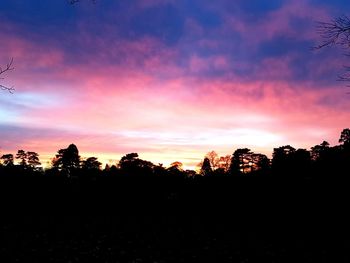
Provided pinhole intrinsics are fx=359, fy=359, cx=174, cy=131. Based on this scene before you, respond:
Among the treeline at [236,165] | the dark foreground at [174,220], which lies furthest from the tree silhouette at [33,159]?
the dark foreground at [174,220]

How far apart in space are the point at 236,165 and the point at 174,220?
146 feet

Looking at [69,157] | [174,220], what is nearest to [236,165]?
[69,157]

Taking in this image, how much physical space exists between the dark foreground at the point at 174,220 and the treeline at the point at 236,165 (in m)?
1.95

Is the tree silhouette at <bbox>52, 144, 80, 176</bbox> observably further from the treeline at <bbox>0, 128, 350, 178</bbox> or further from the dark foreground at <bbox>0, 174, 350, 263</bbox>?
the dark foreground at <bbox>0, 174, 350, 263</bbox>

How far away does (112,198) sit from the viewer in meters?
25.3

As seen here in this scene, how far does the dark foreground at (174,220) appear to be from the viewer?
1177 cm

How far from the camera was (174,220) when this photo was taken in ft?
65.9

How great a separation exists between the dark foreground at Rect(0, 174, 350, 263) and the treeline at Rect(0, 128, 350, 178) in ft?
6.40

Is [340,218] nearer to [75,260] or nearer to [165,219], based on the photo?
[165,219]

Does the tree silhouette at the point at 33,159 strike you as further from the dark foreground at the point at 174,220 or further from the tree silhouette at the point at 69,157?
the dark foreground at the point at 174,220

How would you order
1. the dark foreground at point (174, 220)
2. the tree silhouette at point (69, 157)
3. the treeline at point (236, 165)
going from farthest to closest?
1. the tree silhouette at point (69, 157)
2. the treeline at point (236, 165)
3. the dark foreground at point (174, 220)

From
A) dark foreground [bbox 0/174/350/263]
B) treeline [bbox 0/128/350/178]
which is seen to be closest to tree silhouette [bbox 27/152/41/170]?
treeline [bbox 0/128/350/178]

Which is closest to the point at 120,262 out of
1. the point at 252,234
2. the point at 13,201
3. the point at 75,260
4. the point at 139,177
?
the point at 75,260

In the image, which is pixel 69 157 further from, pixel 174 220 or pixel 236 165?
pixel 174 220
